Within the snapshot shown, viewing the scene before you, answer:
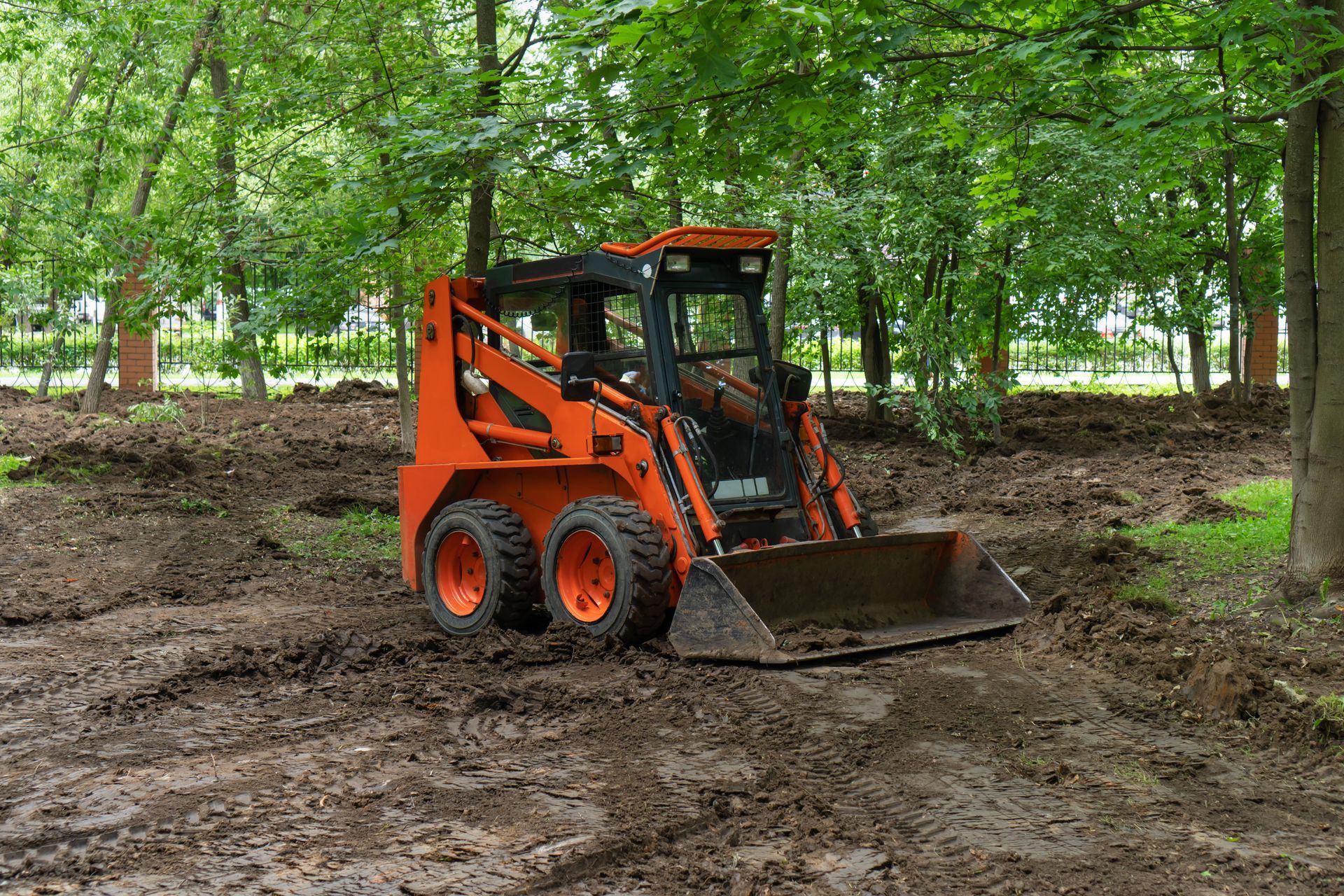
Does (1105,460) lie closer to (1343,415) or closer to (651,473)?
(1343,415)

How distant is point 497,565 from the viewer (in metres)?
6.94

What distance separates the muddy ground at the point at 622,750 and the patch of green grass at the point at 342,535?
0.61m

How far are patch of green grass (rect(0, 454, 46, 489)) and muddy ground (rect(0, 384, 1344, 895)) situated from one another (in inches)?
136

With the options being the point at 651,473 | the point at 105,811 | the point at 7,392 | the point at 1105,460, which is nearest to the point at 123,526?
the point at 651,473

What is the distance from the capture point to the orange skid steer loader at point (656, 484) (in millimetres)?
6359

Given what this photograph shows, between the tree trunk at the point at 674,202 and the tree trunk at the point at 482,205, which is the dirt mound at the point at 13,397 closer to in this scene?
the tree trunk at the point at 482,205

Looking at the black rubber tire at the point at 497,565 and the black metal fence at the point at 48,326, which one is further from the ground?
the black metal fence at the point at 48,326

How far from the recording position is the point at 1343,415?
262 inches

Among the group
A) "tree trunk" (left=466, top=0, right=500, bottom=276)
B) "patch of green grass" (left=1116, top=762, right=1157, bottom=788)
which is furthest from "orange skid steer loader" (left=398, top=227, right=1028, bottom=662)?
"tree trunk" (left=466, top=0, right=500, bottom=276)

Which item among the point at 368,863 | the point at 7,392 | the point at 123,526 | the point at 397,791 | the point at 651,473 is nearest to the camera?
the point at 368,863

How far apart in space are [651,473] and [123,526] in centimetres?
598

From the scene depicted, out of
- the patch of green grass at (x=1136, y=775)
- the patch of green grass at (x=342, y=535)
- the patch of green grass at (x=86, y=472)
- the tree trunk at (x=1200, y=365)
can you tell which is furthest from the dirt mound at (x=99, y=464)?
the tree trunk at (x=1200, y=365)

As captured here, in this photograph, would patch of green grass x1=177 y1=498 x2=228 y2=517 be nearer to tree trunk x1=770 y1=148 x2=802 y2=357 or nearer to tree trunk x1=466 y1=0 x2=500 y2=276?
tree trunk x1=466 y1=0 x2=500 y2=276

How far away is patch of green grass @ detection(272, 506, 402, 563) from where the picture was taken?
974 cm
